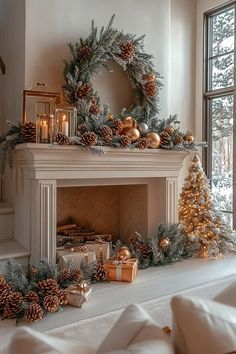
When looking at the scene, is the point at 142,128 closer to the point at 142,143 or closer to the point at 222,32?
the point at 142,143

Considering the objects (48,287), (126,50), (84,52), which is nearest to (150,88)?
(126,50)

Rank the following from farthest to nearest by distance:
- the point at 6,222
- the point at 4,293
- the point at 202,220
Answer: the point at 202,220, the point at 6,222, the point at 4,293

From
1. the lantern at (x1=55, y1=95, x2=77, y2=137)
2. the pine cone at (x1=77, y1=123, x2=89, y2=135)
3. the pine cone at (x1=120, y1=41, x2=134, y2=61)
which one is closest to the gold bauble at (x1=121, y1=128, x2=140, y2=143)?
the pine cone at (x1=77, y1=123, x2=89, y2=135)

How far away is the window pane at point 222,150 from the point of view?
3.97 metres

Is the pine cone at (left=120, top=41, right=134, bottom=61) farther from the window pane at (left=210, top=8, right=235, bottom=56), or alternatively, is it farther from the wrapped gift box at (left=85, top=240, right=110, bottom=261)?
the wrapped gift box at (left=85, top=240, right=110, bottom=261)

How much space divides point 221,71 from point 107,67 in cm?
173

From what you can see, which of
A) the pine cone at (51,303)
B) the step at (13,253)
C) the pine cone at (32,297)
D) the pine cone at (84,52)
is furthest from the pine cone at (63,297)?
the pine cone at (84,52)

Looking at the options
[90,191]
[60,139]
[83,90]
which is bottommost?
[90,191]

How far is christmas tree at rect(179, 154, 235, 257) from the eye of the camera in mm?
3324

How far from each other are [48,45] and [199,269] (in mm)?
2434

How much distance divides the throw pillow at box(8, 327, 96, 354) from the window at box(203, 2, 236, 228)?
3.40 m

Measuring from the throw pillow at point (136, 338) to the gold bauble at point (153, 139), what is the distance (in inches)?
88.7

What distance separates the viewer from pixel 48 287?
7.04ft

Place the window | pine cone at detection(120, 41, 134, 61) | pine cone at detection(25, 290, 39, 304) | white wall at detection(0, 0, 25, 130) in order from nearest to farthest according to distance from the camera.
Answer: pine cone at detection(25, 290, 39, 304) → white wall at detection(0, 0, 25, 130) → pine cone at detection(120, 41, 134, 61) → the window
